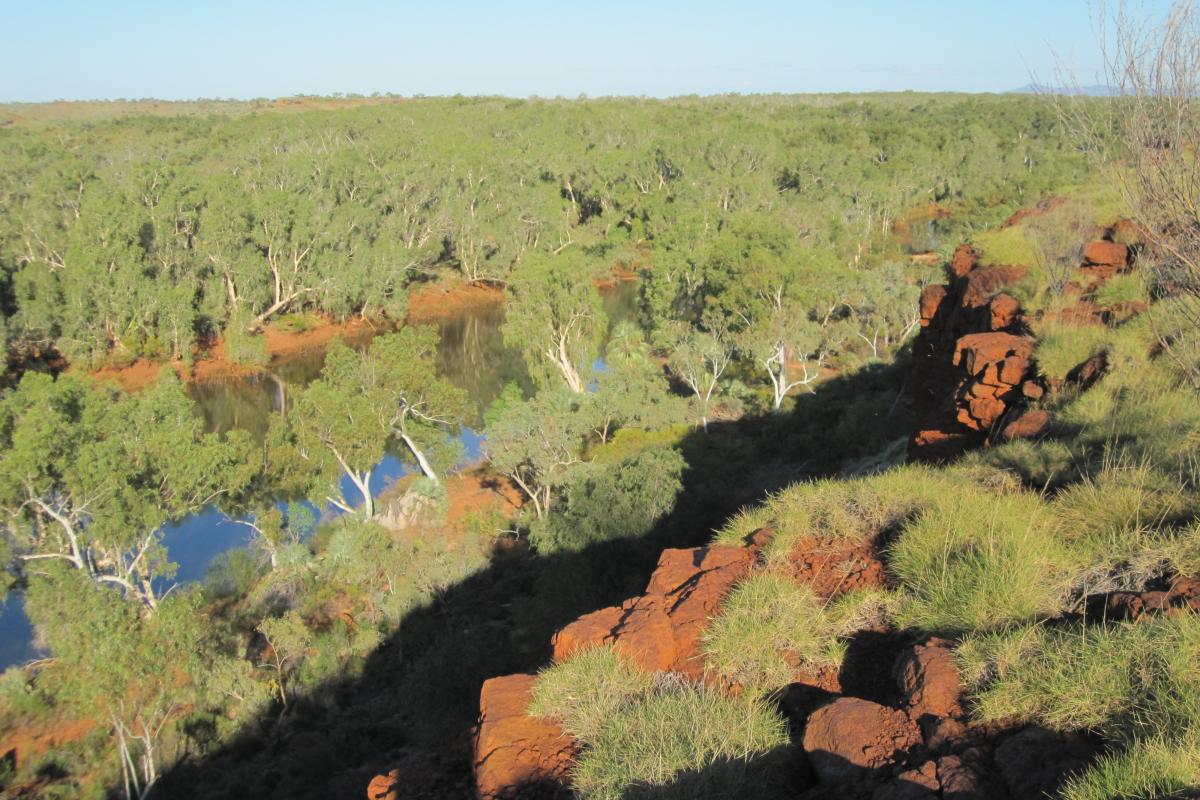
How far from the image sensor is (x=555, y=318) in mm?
26219

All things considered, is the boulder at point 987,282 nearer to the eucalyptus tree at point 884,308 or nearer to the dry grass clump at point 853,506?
the dry grass clump at point 853,506

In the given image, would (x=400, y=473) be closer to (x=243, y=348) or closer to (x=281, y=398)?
(x=281, y=398)

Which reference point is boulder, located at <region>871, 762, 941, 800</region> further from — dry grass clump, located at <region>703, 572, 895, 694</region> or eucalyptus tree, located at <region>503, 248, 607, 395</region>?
eucalyptus tree, located at <region>503, 248, 607, 395</region>

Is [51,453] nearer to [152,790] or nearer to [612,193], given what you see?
[152,790]

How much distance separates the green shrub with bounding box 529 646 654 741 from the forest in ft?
0.10

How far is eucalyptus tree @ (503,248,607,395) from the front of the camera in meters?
25.8

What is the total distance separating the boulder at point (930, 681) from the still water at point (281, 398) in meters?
13.9

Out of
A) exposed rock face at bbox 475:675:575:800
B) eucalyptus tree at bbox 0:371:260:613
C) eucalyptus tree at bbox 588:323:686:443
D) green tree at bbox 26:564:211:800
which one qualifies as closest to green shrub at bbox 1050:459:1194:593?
exposed rock face at bbox 475:675:575:800

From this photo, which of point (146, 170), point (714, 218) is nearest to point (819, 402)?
point (714, 218)

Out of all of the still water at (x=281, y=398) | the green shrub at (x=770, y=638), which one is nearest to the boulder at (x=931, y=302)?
the green shrub at (x=770, y=638)

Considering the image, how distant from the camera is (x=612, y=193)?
5612 centimetres

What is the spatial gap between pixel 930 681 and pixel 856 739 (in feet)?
1.49

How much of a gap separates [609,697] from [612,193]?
5436 cm

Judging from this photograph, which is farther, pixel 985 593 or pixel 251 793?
pixel 251 793
